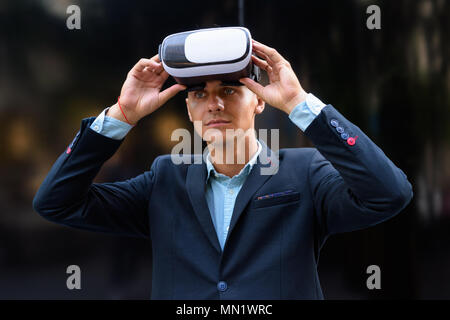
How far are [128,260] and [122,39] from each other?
5.70ft

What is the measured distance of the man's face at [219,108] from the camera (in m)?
1.49

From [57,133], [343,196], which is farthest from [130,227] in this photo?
[57,133]

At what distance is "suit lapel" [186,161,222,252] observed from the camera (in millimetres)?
1418

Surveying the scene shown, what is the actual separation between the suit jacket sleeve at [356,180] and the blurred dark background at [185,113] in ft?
5.34

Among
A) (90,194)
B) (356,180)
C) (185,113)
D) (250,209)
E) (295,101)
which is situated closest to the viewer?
(356,180)

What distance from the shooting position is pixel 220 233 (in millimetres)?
1456

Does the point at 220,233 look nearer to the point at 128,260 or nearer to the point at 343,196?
the point at 343,196

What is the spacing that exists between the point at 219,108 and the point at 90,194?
618 millimetres

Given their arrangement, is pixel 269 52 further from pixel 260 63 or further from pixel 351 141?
pixel 351 141

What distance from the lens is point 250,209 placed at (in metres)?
1.44

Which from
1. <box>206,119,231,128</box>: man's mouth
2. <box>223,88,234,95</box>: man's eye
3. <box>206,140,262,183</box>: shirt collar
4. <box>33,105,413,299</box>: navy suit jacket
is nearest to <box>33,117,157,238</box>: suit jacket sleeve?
<box>33,105,413,299</box>: navy suit jacket

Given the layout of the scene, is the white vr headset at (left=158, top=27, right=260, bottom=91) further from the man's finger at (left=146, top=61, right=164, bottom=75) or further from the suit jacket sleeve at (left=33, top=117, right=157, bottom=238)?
the suit jacket sleeve at (left=33, top=117, right=157, bottom=238)

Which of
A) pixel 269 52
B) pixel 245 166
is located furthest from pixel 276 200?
pixel 269 52

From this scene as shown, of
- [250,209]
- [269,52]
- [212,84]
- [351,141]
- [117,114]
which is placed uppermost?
[269,52]
